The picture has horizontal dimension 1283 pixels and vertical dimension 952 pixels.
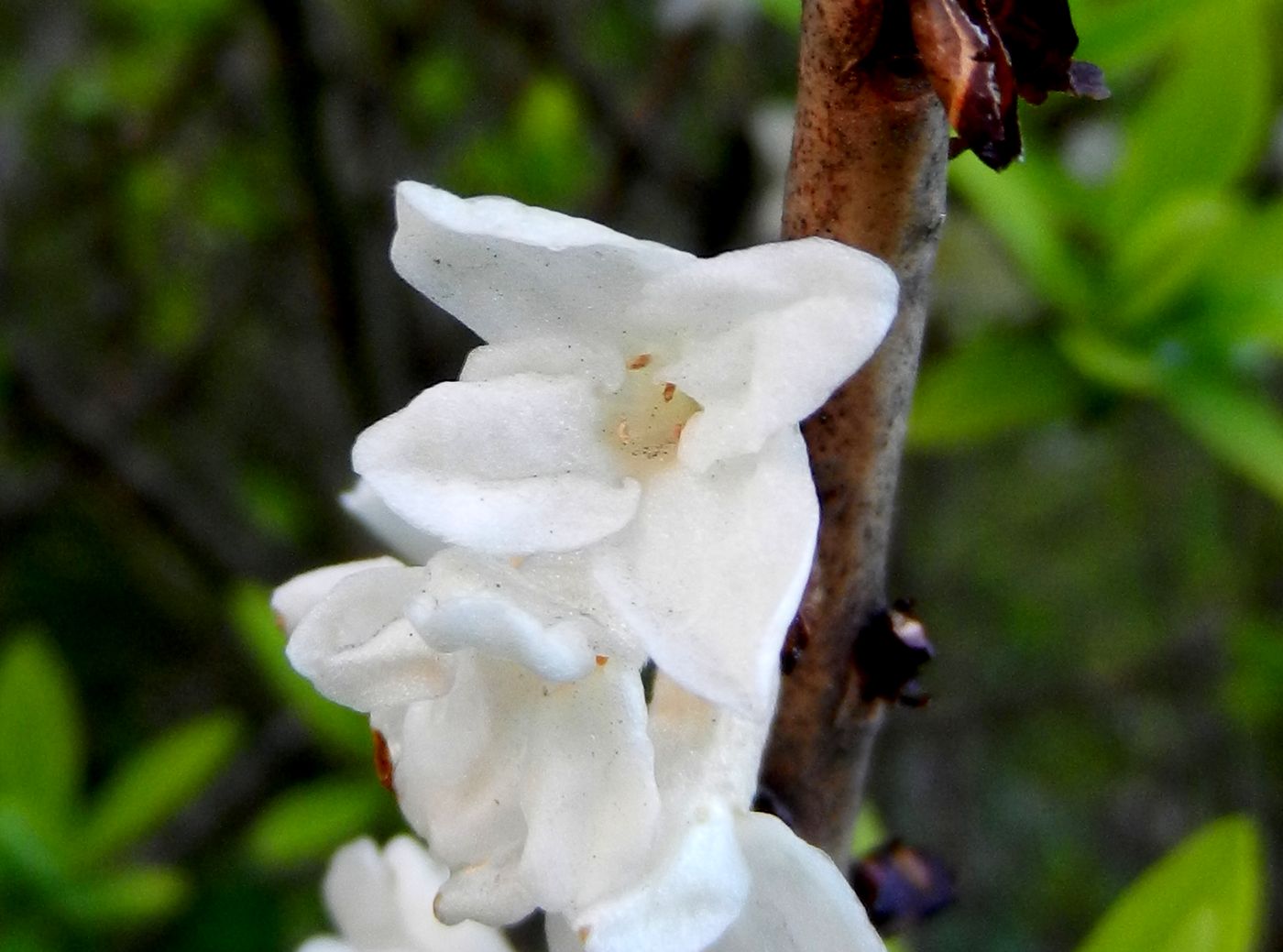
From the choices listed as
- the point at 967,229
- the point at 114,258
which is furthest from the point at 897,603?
the point at 114,258

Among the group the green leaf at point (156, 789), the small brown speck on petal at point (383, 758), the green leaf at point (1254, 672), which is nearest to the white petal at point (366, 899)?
the small brown speck on petal at point (383, 758)

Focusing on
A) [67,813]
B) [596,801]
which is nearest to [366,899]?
[596,801]

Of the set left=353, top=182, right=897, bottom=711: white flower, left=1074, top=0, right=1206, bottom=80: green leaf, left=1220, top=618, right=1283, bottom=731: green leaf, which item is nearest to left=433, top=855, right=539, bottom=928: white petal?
left=353, top=182, right=897, bottom=711: white flower

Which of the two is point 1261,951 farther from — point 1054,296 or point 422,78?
point 422,78

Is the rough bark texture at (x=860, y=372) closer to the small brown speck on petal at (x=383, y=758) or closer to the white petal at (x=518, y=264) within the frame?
the white petal at (x=518, y=264)

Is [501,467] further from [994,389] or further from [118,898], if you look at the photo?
[118,898]
